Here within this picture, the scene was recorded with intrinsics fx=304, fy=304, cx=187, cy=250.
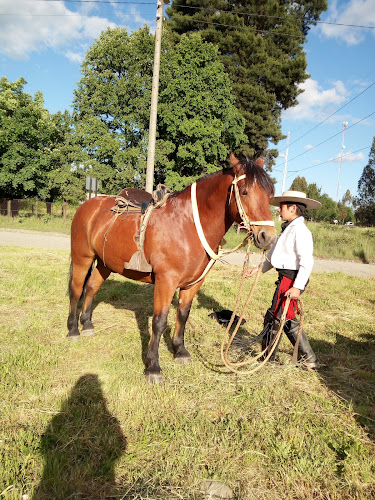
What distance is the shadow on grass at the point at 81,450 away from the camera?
1917mm

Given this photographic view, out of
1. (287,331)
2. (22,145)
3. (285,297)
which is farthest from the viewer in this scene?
(22,145)

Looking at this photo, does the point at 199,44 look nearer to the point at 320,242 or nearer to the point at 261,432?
the point at 320,242

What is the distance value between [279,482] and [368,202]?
5253 cm

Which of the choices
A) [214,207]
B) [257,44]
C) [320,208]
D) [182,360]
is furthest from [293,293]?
[320,208]

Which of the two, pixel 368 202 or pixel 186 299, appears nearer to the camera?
pixel 186 299

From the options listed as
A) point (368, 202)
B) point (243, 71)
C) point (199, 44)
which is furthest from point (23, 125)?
point (368, 202)

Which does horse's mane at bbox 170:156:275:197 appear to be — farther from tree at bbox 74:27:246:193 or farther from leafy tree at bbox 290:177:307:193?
leafy tree at bbox 290:177:307:193

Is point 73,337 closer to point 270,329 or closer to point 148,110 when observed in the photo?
point 270,329

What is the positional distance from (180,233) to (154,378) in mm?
1530

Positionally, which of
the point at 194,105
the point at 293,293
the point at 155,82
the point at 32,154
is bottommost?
the point at 293,293

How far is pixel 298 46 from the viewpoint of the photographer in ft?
70.1

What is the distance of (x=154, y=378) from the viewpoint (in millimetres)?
3148

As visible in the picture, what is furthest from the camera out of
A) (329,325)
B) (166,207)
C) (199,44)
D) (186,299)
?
(199,44)

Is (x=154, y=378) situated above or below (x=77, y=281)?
below
